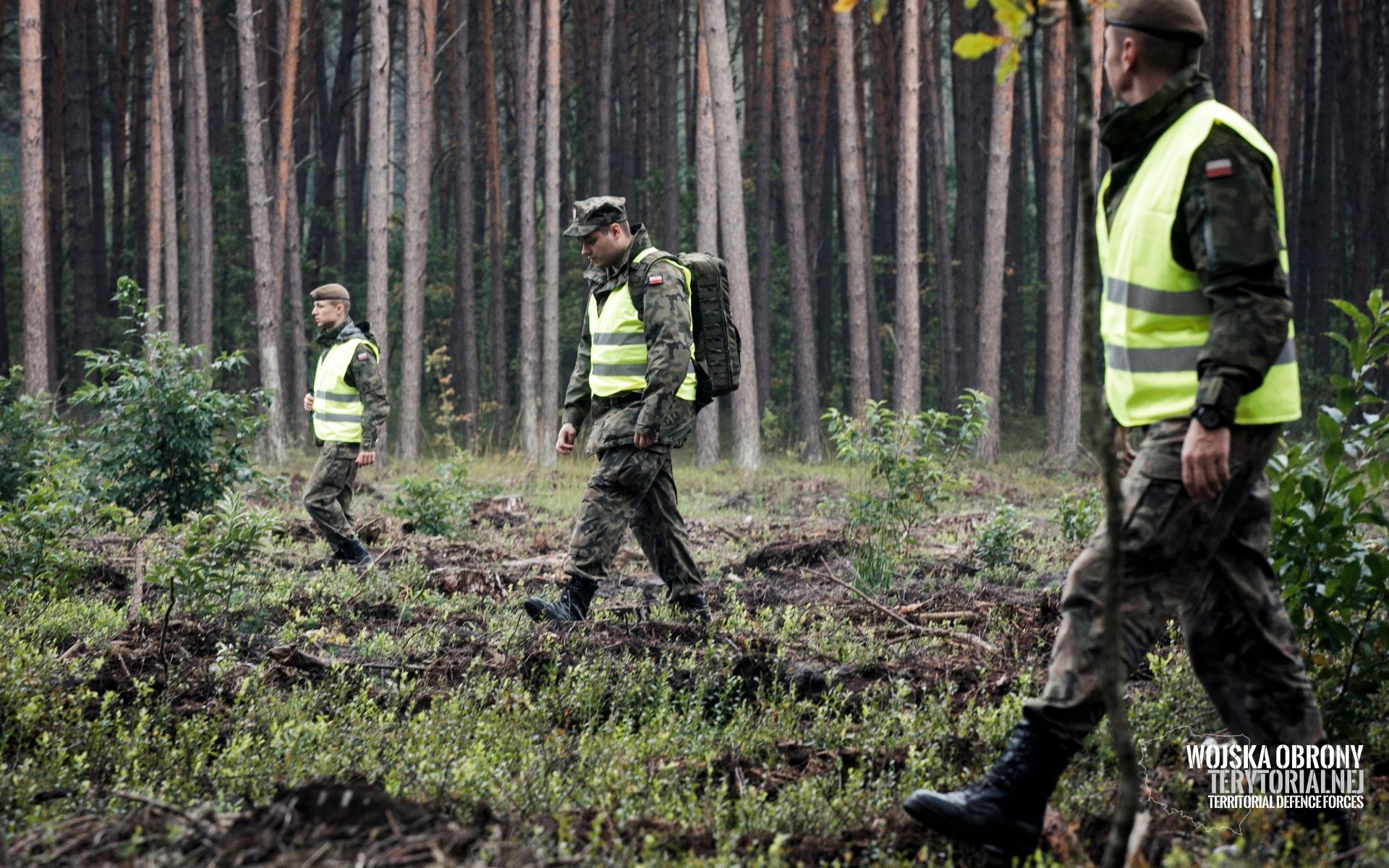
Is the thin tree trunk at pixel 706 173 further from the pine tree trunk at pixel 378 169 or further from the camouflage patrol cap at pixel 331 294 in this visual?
the camouflage patrol cap at pixel 331 294

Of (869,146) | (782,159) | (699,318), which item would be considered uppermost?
(869,146)

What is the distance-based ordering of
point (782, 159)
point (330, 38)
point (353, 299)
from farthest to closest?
1. point (330, 38)
2. point (353, 299)
3. point (782, 159)

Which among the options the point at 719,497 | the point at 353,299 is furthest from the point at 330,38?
the point at 719,497

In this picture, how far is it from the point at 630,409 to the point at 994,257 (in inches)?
552

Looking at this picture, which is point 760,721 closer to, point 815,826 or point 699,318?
point 815,826

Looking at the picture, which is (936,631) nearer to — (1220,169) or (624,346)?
(624,346)

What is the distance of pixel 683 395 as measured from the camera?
6715mm

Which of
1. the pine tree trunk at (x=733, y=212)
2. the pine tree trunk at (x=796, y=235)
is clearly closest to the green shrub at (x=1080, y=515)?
the pine tree trunk at (x=733, y=212)

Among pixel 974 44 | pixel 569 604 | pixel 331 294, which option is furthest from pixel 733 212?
pixel 974 44

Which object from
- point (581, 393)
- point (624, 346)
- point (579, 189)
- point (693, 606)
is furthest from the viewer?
point (579, 189)

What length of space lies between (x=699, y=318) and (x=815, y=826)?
3.70m

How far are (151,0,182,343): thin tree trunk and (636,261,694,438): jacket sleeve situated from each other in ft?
55.1

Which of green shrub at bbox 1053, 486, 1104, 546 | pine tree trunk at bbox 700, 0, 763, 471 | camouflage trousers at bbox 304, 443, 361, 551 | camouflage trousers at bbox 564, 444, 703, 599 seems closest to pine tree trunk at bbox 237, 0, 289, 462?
pine tree trunk at bbox 700, 0, 763, 471

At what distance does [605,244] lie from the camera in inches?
260
